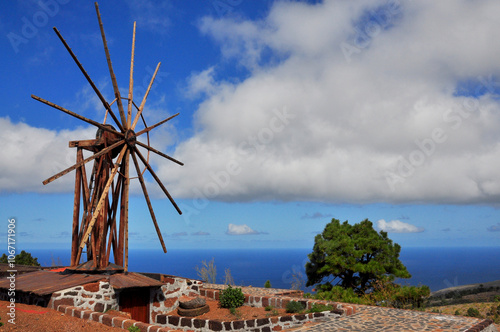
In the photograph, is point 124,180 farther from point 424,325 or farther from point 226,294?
point 424,325

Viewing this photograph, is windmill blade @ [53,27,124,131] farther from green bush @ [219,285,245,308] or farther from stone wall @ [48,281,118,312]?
green bush @ [219,285,245,308]

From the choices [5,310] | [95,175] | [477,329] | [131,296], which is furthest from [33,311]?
[477,329]

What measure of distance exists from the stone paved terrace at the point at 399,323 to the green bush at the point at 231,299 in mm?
4379

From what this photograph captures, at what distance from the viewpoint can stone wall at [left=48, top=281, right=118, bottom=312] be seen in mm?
10836

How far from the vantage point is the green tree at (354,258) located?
765 inches

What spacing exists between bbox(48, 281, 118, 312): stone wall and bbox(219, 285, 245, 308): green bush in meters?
3.98

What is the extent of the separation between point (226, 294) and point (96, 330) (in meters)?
6.50

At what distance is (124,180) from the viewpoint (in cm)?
1418

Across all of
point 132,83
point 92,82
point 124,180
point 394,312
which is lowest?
point 394,312

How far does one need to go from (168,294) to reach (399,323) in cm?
829

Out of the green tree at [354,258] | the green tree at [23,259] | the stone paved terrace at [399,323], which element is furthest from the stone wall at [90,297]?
the green tree at [23,259]

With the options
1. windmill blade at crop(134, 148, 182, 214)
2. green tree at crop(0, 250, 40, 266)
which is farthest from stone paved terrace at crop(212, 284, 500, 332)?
green tree at crop(0, 250, 40, 266)

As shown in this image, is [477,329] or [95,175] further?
[95,175]

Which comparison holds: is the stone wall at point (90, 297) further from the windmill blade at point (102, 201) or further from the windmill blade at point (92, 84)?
the windmill blade at point (92, 84)
